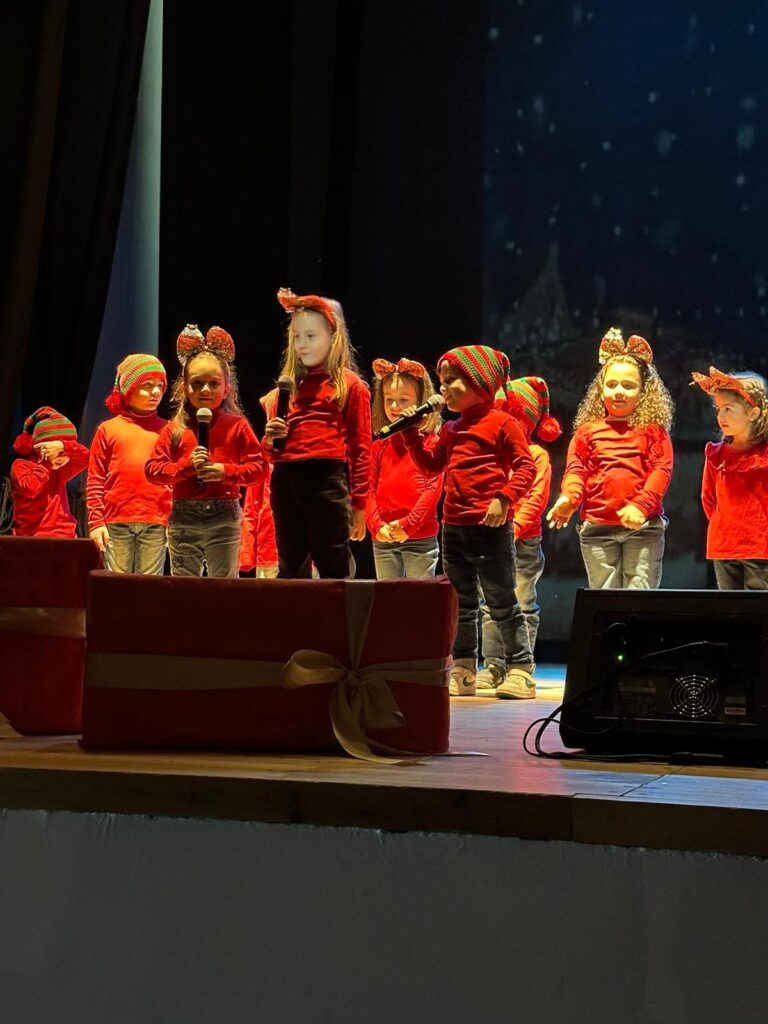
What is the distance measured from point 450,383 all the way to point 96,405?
2413mm

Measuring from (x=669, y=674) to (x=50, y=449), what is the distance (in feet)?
12.0

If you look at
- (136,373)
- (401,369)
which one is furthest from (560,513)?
(136,373)

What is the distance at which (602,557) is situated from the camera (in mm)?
4164

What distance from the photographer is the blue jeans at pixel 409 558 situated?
14.3 feet

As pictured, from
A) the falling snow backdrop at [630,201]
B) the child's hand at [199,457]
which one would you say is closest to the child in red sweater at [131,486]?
the child's hand at [199,457]

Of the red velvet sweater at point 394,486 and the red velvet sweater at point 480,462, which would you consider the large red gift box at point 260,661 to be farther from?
the red velvet sweater at point 394,486

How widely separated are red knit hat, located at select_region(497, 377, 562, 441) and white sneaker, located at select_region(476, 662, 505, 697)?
115 cm

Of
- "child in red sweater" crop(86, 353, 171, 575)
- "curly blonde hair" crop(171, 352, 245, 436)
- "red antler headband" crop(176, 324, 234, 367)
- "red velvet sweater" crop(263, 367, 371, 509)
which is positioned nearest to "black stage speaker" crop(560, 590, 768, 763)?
"red velvet sweater" crop(263, 367, 371, 509)

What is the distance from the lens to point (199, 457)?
3.57 meters

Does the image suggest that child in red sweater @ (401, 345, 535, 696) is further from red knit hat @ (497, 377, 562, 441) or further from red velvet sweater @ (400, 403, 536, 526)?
red knit hat @ (497, 377, 562, 441)

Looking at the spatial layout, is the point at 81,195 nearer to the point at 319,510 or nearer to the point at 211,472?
the point at 211,472

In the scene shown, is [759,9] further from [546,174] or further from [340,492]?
[340,492]

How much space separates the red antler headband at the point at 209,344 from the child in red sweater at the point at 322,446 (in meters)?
0.67

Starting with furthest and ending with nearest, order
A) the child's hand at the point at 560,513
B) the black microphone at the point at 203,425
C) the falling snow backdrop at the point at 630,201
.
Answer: the falling snow backdrop at the point at 630,201 < the child's hand at the point at 560,513 < the black microphone at the point at 203,425
